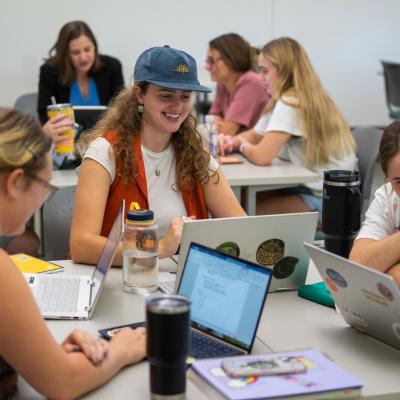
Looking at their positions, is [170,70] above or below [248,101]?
above

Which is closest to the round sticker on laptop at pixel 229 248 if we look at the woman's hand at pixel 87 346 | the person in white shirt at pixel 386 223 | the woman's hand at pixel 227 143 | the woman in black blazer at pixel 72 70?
the person in white shirt at pixel 386 223

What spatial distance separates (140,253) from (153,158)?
0.58 metres

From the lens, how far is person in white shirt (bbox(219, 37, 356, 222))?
371cm

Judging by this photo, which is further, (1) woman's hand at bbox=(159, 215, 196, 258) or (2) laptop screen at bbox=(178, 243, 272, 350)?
(1) woman's hand at bbox=(159, 215, 196, 258)

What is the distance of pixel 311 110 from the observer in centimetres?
369

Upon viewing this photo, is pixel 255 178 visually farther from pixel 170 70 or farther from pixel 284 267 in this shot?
pixel 284 267

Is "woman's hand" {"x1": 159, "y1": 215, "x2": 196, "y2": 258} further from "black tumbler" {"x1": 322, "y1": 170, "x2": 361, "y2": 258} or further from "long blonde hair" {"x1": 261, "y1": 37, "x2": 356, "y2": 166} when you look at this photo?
"long blonde hair" {"x1": 261, "y1": 37, "x2": 356, "y2": 166}

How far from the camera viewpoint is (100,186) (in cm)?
232

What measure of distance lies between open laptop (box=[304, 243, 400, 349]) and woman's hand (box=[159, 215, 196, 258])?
504mm

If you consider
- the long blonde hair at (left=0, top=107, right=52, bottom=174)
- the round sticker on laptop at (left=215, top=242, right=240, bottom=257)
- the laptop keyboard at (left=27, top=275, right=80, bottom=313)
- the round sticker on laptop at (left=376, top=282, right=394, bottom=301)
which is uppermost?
the long blonde hair at (left=0, top=107, right=52, bottom=174)

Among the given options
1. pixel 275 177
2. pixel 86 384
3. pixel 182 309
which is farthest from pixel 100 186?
pixel 275 177

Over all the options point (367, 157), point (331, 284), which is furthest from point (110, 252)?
point (367, 157)

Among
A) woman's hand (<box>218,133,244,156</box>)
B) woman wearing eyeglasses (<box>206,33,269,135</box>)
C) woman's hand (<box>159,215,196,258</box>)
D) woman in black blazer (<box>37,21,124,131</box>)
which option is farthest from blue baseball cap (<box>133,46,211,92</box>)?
woman in black blazer (<box>37,21,124,131</box>)

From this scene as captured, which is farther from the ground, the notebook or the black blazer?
the black blazer
